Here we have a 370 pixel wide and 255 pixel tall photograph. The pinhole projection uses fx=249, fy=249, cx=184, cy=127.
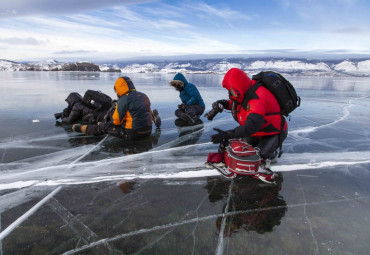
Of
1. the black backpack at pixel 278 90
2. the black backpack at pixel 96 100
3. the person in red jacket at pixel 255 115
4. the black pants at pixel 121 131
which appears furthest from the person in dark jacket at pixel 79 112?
the black backpack at pixel 278 90

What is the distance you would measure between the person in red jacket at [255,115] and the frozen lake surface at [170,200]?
600 millimetres

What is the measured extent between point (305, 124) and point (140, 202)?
6561 millimetres

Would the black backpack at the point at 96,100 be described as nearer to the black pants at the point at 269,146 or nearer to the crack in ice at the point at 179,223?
the black pants at the point at 269,146

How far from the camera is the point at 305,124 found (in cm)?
790

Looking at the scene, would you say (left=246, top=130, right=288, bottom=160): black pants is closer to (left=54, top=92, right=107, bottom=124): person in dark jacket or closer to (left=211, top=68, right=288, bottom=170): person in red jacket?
(left=211, top=68, right=288, bottom=170): person in red jacket

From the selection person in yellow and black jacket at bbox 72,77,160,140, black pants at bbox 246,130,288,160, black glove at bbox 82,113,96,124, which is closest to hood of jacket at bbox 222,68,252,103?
black pants at bbox 246,130,288,160

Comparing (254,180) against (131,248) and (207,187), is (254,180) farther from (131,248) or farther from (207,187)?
(131,248)

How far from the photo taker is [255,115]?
3623mm

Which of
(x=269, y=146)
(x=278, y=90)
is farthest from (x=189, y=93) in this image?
(x=278, y=90)

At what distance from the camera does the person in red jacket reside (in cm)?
364

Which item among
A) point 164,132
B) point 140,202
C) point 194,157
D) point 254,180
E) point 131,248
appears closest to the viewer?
point 131,248

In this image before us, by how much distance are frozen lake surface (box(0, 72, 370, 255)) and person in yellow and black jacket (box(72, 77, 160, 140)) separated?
0.95 feet

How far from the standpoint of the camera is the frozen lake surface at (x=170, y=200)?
2434 millimetres

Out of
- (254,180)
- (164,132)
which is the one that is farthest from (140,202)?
(164,132)
